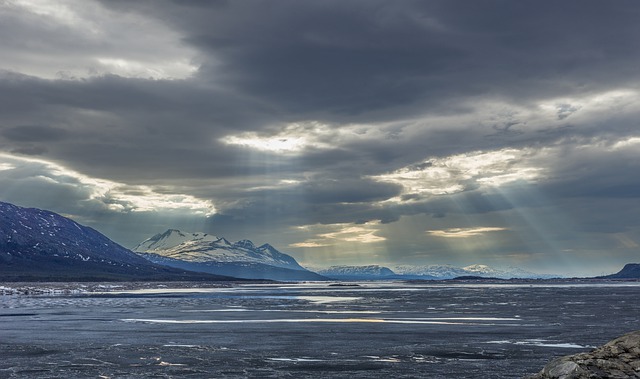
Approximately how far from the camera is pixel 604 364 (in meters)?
24.8

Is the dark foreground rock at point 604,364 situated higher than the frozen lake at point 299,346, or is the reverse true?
the dark foreground rock at point 604,364

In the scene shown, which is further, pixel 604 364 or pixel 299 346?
pixel 299 346

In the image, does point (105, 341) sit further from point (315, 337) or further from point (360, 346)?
point (360, 346)

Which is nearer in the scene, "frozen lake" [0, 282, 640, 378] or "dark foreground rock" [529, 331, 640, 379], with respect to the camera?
"dark foreground rock" [529, 331, 640, 379]

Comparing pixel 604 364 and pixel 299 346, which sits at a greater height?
pixel 604 364

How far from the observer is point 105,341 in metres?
50.6

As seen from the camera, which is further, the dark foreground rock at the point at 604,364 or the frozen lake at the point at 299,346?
the frozen lake at the point at 299,346

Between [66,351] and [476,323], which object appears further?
[476,323]

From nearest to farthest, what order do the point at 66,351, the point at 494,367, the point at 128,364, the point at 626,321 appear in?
1. the point at 494,367
2. the point at 128,364
3. the point at 66,351
4. the point at 626,321

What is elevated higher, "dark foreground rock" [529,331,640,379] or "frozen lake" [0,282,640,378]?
"dark foreground rock" [529,331,640,379]

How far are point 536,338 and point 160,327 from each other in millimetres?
36059

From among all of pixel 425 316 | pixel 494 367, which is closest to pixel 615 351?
pixel 494 367

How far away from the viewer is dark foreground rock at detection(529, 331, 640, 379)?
24047mm

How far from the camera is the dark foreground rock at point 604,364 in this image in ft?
78.9
